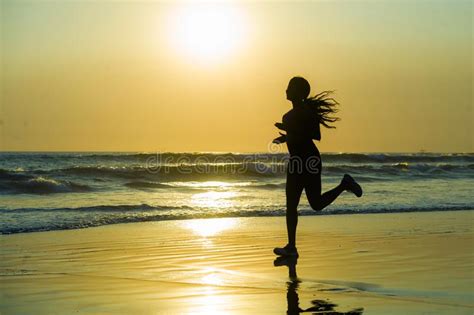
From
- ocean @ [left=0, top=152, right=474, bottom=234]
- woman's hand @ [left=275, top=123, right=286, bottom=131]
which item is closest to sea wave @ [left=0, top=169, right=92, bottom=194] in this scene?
ocean @ [left=0, top=152, right=474, bottom=234]

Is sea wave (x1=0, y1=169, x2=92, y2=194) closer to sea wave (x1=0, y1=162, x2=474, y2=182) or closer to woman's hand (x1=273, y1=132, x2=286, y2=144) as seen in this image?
sea wave (x1=0, y1=162, x2=474, y2=182)

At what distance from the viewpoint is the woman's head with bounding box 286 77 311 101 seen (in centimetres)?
934

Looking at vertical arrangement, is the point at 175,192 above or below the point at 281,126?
below

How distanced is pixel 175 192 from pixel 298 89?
52.7 ft

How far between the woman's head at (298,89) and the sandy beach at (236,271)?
6.46ft

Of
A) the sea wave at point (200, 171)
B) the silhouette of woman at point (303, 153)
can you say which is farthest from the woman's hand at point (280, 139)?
the sea wave at point (200, 171)

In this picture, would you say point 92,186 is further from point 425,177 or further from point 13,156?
point 13,156

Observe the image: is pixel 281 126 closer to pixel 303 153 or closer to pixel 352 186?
pixel 303 153

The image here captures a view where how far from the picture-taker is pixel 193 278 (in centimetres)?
789

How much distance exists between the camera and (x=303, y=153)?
9.19 m

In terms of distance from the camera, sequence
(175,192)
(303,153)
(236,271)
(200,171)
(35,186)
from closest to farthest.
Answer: (236,271) → (303,153) → (175,192) → (35,186) → (200,171)

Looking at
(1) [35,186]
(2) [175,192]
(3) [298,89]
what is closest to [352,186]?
(3) [298,89]

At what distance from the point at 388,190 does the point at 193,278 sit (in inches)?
726

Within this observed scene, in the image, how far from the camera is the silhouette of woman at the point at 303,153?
9.19 meters
